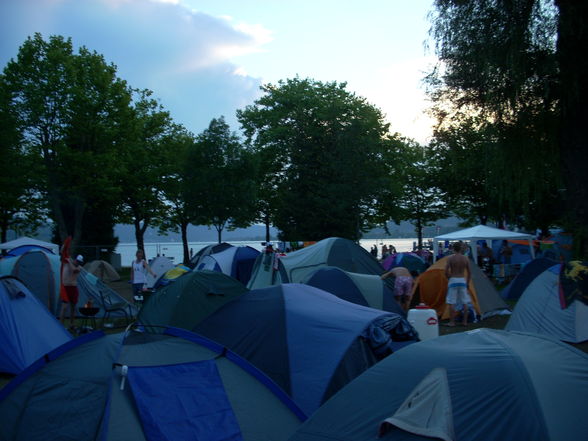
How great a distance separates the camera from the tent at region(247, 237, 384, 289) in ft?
41.1

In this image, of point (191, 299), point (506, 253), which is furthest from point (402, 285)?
point (506, 253)

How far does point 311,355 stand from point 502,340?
7.63ft

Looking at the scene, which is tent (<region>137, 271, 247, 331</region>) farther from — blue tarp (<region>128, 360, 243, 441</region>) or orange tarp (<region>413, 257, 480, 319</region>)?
orange tarp (<region>413, 257, 480, 319</region>)

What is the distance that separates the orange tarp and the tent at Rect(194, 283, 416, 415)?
6319 mm

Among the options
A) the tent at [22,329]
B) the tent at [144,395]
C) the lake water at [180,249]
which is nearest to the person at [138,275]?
the tent at [22,329]

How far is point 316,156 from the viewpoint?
30125 mm

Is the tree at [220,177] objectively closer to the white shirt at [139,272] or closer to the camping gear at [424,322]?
the white shirt at [139,272]

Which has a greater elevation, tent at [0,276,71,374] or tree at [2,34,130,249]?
tree at [2,34,130,249]

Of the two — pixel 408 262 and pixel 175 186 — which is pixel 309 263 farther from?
pixel 175 186

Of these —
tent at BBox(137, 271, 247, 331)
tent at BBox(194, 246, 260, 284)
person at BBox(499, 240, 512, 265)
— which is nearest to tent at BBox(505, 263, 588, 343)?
tent at BBox(137, 271, 247, 331)

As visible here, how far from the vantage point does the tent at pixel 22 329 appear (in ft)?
25.0

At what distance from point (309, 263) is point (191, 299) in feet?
16.4

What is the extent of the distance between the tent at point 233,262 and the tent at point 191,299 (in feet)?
24.4

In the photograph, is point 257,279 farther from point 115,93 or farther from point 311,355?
point 115,93
